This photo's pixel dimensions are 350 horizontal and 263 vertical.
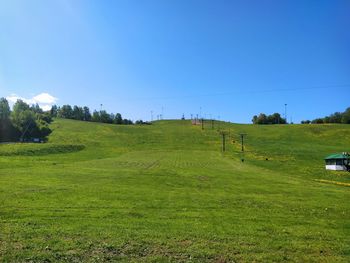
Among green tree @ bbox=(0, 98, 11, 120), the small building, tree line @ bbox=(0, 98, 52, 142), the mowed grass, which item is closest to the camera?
the mowed grass

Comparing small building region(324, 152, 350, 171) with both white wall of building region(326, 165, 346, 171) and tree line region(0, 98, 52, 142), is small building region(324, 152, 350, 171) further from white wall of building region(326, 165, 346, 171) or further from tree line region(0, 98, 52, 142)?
tree line region(0, 98, 52, 142)

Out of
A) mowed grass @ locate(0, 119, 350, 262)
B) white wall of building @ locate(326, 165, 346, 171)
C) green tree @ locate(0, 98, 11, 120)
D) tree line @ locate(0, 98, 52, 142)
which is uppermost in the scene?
green tree @ locate(0, 98, 11, 120)

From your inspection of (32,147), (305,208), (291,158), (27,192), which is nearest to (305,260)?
(305,208)

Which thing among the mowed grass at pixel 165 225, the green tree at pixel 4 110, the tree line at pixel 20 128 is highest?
the green tree at pixel 4 110

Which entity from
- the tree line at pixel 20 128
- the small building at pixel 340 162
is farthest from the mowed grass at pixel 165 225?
the tree line at pixel 20 128

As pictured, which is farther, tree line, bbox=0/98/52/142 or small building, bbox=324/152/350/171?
tree line, bbox=0/98/52/142

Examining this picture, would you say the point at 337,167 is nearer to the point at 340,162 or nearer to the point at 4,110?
the point at 340,162

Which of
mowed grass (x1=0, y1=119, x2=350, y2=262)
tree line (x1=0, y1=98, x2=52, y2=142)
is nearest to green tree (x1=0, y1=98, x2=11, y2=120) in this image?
tree line (x1=0, y1=98, x2=52, y2=142)

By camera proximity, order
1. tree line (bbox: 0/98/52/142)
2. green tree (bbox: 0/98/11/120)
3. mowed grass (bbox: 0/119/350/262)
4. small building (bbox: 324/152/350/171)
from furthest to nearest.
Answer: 1. green tree (bbox: 0/98/11/120)
2. tree line (bbox: 0/98/52/142)
3. small building (bbox: 324/152/350/171)
4. mowed grass (bbox: 0/119/350/262)

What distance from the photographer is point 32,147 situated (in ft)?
262

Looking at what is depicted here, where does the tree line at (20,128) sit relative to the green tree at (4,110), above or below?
below

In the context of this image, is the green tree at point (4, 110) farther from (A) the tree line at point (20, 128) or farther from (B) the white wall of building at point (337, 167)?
(B) the white wall of building at point (337, 167)

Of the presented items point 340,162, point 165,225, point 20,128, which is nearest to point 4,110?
point 20,128

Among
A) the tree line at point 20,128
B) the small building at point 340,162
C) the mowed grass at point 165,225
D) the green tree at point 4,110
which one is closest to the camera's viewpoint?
the mowed grass at point 165,225
